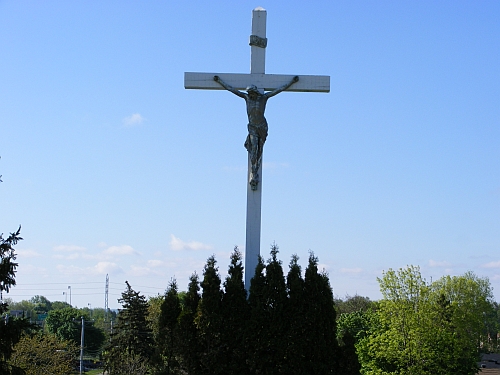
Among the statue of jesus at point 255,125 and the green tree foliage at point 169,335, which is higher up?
the statue of jesus at point 255,125

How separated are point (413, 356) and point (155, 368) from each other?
14.7 m

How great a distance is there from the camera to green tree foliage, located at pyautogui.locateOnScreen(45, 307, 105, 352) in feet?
191

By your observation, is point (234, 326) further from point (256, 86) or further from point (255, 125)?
point (256, 86)

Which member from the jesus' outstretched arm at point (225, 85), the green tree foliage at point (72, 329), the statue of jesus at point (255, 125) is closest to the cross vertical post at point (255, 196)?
the statue of jesus at point (255, 125)

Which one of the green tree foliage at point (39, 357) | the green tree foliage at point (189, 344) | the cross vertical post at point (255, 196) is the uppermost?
the cross vertical post at point (255, 196)

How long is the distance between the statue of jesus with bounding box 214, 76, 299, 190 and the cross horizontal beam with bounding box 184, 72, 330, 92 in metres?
0.16

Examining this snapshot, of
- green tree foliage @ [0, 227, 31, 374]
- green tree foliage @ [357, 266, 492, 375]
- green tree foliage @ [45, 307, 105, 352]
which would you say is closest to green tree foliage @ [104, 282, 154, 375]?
green tree foliage @ [357, 266, 492, 375]

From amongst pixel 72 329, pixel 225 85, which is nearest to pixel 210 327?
pixel 225 85

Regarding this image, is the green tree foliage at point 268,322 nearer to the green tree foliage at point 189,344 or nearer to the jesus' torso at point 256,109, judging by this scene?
the green tree foliage at point 189,344

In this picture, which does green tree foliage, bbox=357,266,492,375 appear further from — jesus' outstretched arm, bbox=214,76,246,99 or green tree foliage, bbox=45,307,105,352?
green tree foliage, bbox=45,307,105,352

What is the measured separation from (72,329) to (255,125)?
4900 cm

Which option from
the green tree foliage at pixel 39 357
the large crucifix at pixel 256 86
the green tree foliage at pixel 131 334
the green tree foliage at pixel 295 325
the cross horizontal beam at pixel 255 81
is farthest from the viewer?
the green tree foliage at pixel 131 334

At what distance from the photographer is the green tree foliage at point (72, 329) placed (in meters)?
58.1

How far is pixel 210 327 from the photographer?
1240 centimetres
